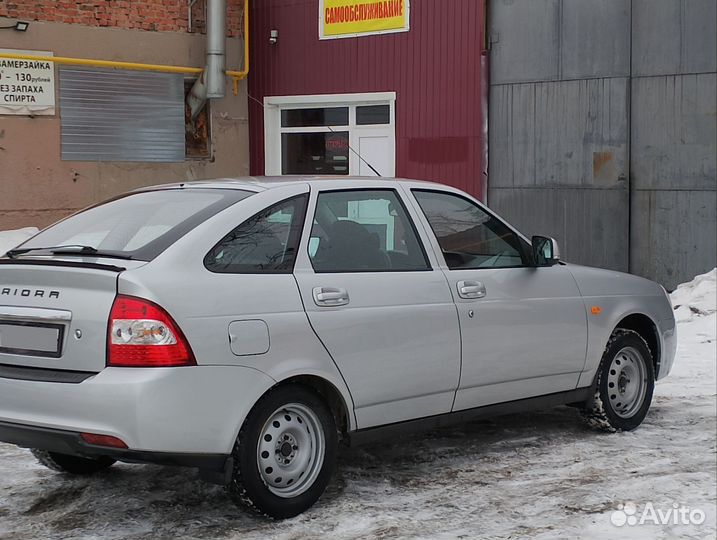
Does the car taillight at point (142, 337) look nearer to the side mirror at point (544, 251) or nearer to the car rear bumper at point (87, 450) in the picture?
the car rear bumper at point (87, 450)

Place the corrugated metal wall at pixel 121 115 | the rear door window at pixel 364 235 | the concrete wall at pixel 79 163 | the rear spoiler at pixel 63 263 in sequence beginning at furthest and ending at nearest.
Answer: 1. the corrugated metal wall at pixel 121 115
2. the concrete wall at pixel 79 163
3. the rear door window at pixel 364 235
4. the rear spoiler at pixel 63 263

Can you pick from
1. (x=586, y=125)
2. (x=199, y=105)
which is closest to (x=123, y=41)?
(x=199, y=105)

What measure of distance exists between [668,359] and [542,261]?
4.74ft

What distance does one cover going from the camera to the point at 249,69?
1891 cm

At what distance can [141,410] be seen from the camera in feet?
16.1

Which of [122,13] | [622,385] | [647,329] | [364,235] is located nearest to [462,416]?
[364,235]

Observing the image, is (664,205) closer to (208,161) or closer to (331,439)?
(208,161)

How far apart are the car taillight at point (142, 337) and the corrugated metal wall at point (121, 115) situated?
1266 cm

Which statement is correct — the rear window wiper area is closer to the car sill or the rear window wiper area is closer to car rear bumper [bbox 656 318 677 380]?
the car sill

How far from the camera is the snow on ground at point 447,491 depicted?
208 inches

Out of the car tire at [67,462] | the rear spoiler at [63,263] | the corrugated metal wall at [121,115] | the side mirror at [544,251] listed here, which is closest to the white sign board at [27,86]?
the corrugated metal wall at [121,115]

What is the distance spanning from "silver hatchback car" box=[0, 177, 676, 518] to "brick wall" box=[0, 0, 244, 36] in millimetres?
11442

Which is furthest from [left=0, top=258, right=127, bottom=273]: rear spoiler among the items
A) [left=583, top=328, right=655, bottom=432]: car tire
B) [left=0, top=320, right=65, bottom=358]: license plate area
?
[left=583, top=328, right=655, bottom=432]: car tire

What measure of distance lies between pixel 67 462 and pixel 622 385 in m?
3.45
